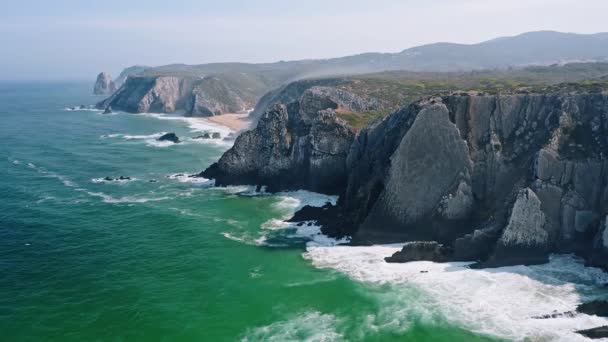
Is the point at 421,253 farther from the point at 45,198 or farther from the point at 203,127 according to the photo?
the point at 203,127

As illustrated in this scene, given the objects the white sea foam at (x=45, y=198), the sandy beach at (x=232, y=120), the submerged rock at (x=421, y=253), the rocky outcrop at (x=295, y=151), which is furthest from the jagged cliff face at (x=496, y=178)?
the sandy beach at (x=232, y=120)

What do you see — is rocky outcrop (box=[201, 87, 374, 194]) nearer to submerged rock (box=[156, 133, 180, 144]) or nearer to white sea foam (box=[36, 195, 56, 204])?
white sea foam (box=[36, 195, 56, 204])

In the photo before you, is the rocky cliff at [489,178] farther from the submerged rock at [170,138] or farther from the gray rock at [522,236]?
the submerged rock at [170,138]

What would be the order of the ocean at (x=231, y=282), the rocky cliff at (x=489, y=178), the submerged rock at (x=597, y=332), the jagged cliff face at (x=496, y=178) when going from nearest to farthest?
the submerged rock at (x=597, y=332), the ocean at (x=231, y=282), the rocky cliff at (x=489, y=178), the jagged cliff face at (x=496, y=178)

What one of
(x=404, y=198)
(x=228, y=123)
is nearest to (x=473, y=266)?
(x=404, y=198)

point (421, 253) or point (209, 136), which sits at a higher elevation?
point (209, 136)

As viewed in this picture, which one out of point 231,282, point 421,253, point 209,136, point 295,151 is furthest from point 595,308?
point 209,136

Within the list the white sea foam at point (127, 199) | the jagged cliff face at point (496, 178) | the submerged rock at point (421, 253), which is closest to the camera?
the jagged cliff face at point (496, 178)
